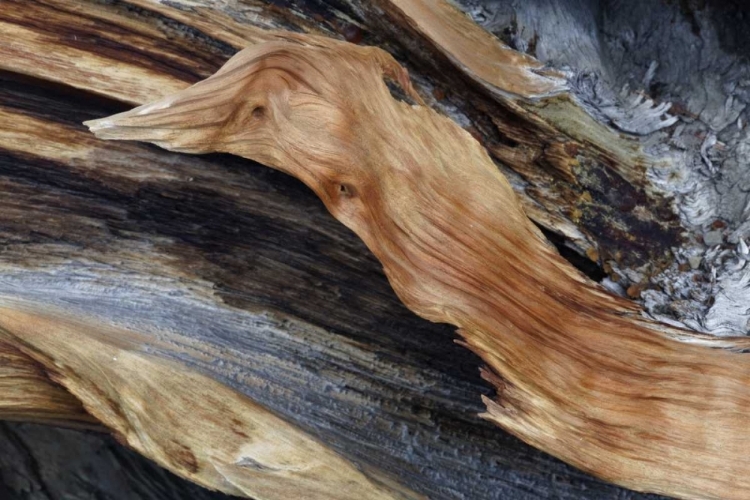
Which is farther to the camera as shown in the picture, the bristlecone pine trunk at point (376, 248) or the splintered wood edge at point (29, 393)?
the splintered wood edge at point (29, 393)

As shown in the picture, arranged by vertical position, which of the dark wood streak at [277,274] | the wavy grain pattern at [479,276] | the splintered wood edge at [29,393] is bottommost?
the splintered wood edge at [29,393]

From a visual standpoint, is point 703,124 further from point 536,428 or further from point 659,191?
point 536,428

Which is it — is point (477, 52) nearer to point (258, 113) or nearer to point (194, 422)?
point (258, 113)

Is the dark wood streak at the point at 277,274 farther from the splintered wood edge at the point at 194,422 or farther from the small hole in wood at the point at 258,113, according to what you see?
the small hole in wood at the point at 258,113

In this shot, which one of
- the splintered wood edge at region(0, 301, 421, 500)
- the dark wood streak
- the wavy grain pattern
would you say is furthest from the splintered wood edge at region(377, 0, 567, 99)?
the splintered wood edge at region(0, 301, 421, 500)

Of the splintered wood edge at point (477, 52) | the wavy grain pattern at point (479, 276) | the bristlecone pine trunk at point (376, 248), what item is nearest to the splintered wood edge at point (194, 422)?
the bristlecone pine trunk at point (376, 248)

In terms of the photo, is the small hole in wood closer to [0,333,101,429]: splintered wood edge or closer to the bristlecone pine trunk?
the bristlecone pine trunk

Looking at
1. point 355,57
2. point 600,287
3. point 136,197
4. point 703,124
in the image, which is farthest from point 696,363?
point 136,197
